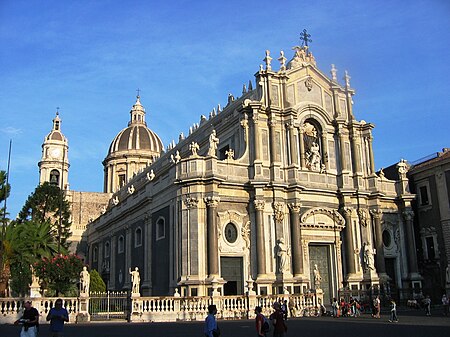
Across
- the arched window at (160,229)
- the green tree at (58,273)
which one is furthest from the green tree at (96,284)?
the arched window at (160,229)

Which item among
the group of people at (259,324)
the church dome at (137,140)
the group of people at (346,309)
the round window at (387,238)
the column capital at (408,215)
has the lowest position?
the group of people at (346,309)

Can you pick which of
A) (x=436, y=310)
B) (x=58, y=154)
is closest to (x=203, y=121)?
(x=436, y=310)

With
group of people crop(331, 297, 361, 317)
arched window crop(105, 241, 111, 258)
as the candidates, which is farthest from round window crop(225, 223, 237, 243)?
arched window crop(105, 241, 111, 258)

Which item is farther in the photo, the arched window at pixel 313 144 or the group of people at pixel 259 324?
the arched window at pixel 313 144

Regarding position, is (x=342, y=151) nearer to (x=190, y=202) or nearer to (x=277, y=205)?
(x=277, y=205)

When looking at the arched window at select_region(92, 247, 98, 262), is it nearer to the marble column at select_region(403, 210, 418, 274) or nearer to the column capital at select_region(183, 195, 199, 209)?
the column capital at select_region(183, 195, 199, 209)

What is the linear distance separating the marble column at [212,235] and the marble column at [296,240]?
557cm

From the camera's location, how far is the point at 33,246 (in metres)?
40.3

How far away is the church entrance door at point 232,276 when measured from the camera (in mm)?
33125

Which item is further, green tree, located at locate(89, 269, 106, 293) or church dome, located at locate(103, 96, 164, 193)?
church dome, located at locate(103, 96, 164, 193)

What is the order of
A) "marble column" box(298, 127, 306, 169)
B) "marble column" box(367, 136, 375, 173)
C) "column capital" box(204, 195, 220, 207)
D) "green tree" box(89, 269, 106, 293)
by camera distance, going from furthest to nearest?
1. "marble column" box(367, 136, 375, 173)
2. "green tree" box(89, 269, 106, 293)
3. "marble column" box(298, 127, 306, 169)
4. "column capital" box(204, 195, 220, 207)

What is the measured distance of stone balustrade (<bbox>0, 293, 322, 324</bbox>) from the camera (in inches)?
1038

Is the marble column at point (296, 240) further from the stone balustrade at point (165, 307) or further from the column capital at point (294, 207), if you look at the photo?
the stone balustrade at point (165, 307)

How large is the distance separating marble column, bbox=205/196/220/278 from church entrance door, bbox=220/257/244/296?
1.36 meters
